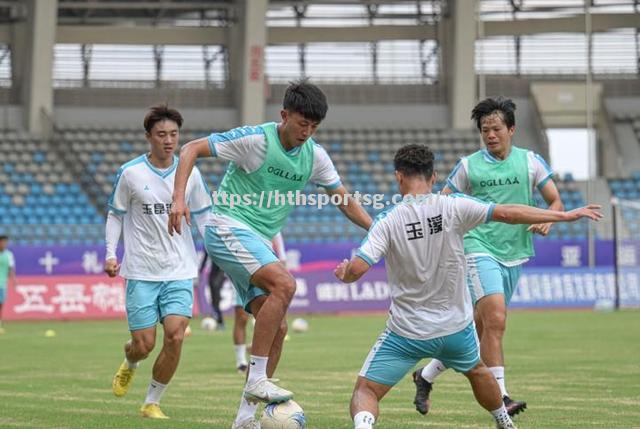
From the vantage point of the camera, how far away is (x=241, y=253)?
9398 mm

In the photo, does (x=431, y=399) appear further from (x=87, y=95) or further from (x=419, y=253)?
(x=87, y=95)

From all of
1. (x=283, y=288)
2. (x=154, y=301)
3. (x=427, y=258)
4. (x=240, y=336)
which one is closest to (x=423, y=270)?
(x=427, y=258)

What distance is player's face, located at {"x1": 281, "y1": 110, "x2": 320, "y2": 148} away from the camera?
30.2ft

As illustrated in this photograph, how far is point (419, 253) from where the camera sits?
8242 mm

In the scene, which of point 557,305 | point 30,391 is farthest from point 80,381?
point 557,305

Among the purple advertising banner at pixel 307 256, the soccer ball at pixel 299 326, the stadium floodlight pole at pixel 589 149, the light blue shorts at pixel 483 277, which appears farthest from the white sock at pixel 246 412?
the stadium floodlight pole at pixel 589 149

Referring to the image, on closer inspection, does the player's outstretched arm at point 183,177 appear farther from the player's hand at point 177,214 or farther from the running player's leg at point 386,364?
the running player's leg at point 386,364

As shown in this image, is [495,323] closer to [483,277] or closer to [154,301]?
[483,277]

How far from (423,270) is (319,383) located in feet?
20.0

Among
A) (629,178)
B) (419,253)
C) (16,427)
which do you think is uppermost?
(629,178)

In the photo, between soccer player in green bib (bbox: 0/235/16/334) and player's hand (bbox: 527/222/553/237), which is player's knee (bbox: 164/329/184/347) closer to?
player's hand (bbox: 527/222/553/237)

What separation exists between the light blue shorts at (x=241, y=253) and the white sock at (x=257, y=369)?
0.55m

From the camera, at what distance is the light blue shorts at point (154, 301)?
36.5 feet

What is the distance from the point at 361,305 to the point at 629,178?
14118mm
